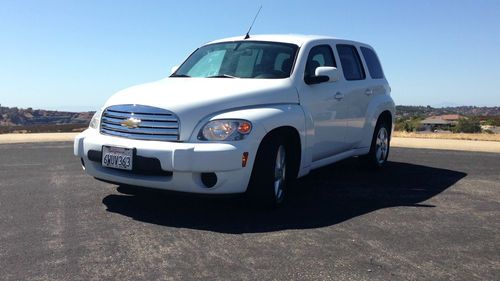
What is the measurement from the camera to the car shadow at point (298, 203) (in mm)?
4656

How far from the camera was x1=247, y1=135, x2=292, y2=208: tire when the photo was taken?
15.8 feet

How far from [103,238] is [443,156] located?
26.1ft

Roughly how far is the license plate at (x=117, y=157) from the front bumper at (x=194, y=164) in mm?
50

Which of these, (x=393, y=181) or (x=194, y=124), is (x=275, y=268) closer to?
(x=194, y=124)

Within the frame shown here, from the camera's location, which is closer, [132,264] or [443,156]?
[132,264]

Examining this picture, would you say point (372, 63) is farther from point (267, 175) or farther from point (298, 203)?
point (267, 175)

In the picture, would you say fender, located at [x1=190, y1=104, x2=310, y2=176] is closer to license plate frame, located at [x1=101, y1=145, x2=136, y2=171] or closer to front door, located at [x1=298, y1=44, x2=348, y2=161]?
front door, located at [x1=298, y1=44, x2=348, y2=161]

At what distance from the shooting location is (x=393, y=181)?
704 centimetres

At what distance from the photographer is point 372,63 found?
777 centimetres

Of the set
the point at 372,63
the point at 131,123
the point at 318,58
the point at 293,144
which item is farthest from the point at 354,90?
the point at 131,123

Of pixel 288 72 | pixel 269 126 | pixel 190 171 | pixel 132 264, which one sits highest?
pixel 288 72

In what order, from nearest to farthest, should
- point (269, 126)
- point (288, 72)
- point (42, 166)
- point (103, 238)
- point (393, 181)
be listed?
1. point (103, 238)
2. point (269, 126)
3. point (288, 72)
4. point (393, 181)
5. point (42, 166)

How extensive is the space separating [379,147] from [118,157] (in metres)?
4.44

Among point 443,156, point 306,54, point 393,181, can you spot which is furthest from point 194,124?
point 443,156
